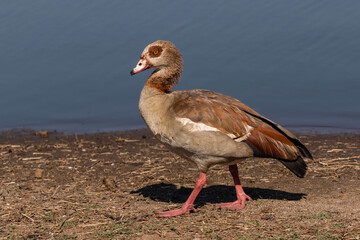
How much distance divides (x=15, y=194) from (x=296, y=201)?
384cm

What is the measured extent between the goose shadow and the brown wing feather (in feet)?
3.09

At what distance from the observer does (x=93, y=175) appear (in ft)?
28.0

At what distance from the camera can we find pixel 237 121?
646 centimetres

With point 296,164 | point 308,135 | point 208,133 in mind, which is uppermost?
point 208,133

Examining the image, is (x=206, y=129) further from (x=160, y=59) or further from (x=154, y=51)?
(x=154, y=51)

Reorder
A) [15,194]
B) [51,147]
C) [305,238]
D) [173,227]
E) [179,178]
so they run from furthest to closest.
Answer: [51,147] → [179,178] → [15,194] → [173,227] → [305,238]

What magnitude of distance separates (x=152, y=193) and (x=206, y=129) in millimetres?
1740

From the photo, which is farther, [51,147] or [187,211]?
[51,147]

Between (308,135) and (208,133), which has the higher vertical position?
(208,133)

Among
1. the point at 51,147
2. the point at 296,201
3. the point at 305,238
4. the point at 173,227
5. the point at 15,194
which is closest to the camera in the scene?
the point at 305,238

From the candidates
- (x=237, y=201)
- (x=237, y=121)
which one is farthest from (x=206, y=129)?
(x=237, y=201)

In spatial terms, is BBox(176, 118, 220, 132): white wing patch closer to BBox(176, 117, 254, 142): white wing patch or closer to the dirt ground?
BBox(176, 117, 254, 142): white wing patch

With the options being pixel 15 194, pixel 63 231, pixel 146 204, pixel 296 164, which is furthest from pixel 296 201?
pixel 15 194

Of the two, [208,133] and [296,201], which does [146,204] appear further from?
[296,201]
